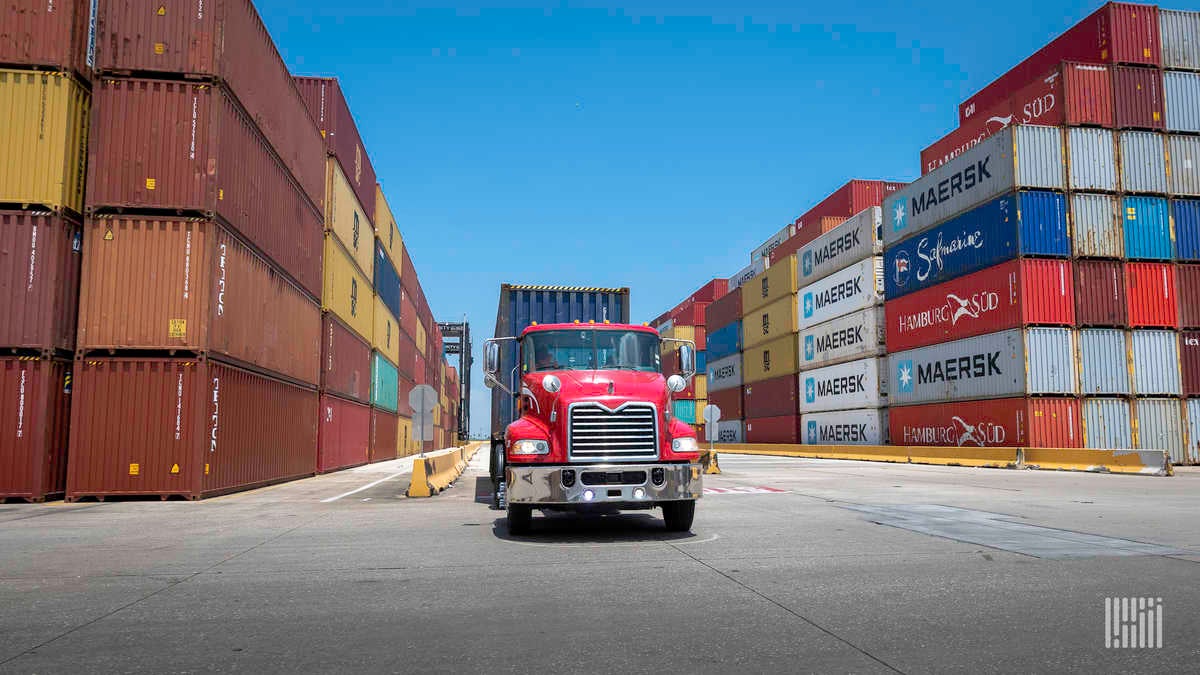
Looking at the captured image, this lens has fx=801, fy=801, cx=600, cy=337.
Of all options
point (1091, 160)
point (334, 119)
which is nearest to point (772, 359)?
point (1091, 160)

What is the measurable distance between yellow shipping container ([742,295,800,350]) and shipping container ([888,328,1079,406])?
14.4 m

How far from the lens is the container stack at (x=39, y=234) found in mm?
14547

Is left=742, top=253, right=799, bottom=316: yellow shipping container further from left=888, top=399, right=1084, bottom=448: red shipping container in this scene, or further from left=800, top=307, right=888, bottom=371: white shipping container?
left=888, top=399, right=1084, bottom=448: red shipping container

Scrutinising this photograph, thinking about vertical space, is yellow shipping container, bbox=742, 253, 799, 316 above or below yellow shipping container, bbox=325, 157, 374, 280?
above

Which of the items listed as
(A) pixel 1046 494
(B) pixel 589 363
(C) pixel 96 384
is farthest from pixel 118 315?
(A) pixel 1046 494

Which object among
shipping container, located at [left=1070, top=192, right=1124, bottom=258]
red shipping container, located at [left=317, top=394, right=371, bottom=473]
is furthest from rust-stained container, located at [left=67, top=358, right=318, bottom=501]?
shipping container, located at [left=1070, top=192, right=1124, bottom=258]

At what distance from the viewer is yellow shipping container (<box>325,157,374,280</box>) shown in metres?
26.5

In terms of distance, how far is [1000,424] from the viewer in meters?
30.4

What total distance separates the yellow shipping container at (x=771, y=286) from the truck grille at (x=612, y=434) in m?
43.5

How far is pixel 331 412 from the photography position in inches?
1046

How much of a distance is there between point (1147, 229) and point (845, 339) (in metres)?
16.2

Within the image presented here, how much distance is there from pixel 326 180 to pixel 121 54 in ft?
34.5

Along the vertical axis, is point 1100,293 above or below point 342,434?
above

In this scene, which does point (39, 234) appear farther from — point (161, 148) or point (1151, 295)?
point (1151, 295)
